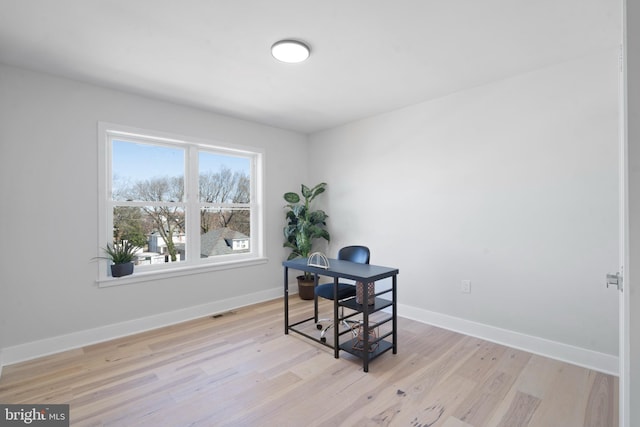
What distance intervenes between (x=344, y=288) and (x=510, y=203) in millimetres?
1729

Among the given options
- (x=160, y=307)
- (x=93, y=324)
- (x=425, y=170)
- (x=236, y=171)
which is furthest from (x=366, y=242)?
(x=93, y=324)

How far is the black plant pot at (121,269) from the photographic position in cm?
295

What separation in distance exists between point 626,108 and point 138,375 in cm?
306

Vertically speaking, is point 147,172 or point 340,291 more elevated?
point 147,172

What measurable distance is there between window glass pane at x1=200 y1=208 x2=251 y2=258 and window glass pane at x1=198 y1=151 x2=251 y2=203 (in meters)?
0.17

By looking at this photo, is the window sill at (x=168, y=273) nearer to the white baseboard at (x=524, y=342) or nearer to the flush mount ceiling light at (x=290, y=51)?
the white baseboard at (x=524, y=342)

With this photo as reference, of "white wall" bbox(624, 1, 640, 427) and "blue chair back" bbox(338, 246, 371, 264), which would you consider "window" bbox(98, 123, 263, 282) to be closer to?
"blue chair back" bbox(338, 246, 371, 264)

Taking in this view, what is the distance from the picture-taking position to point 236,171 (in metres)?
4.17

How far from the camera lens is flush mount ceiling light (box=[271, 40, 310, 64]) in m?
2.21

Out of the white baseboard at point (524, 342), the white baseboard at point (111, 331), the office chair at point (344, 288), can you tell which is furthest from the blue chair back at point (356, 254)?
the white baseboard at point (111, 331)

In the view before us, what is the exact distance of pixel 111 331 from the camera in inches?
117

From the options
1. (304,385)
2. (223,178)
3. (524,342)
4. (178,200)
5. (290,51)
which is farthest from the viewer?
(223,178)

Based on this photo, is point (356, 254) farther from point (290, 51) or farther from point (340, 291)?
point (290, 51)

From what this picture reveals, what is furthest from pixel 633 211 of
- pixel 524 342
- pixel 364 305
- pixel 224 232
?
pixel 224 232
